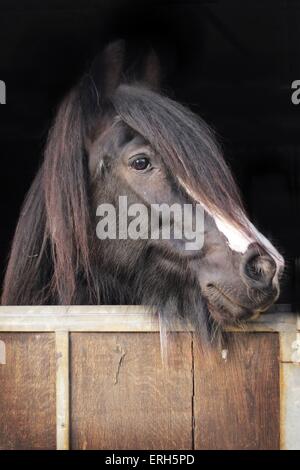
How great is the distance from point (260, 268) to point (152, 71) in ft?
2.89

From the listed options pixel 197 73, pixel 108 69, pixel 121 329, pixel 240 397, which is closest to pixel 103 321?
pixel 121 329

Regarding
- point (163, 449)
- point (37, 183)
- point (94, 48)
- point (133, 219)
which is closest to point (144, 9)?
point (94, 48)

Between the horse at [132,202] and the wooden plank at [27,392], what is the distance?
0.83 feet

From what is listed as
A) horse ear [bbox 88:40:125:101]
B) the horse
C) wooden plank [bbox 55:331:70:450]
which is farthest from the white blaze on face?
horse ear [bbox 88:40:125:101]

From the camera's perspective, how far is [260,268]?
129cm

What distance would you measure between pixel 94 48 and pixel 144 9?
0.22m

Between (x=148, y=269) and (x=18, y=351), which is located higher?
(x=148, y=269)

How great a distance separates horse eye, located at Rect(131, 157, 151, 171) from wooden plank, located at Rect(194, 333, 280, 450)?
0.47 m

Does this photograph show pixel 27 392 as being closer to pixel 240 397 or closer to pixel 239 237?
pixel 240 397

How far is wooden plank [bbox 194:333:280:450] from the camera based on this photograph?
53.0 inches

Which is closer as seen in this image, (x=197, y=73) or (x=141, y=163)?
(x=141, y=163)

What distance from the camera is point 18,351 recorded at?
4.56 ft

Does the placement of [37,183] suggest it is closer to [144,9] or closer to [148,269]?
[148,269]

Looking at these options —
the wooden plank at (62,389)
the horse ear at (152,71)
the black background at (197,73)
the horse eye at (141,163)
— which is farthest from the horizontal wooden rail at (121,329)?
the horse ear at (152,71)
